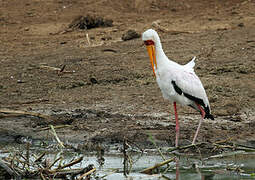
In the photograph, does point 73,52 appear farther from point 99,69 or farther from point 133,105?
point 133,105

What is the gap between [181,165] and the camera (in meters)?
6.96

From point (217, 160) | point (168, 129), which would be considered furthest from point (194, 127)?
point (217, 160)

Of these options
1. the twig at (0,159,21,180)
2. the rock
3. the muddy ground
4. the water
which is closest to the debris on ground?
the muddy ground

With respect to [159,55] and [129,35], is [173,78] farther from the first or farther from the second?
[129,35]

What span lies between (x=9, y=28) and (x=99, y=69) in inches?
201

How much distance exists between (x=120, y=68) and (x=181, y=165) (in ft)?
14.3

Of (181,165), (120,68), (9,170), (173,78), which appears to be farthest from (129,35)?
(9,170)

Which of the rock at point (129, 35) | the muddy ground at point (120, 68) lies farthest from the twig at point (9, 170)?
the rock at point (129, 35)

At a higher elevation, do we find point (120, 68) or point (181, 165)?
point (120, 68)

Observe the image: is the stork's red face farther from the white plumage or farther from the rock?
the rock

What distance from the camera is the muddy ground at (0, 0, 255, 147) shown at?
841 cm

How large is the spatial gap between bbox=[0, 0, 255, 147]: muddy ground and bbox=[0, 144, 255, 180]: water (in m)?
0.52

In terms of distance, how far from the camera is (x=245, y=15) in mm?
14406

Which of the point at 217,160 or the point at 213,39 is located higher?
the point at 213,39
